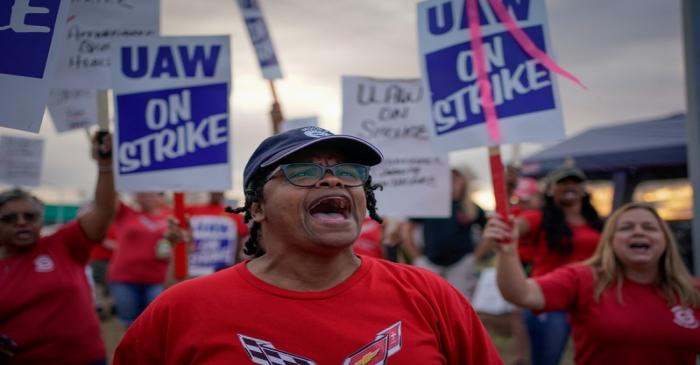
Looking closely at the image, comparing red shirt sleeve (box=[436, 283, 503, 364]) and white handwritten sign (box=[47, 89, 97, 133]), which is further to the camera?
white handwritten sign (box=[47, 89, 97, 133])

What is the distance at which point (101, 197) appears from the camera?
3.35m

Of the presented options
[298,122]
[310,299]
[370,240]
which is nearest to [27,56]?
[310,299]

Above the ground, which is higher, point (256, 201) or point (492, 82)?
point (492, 82)

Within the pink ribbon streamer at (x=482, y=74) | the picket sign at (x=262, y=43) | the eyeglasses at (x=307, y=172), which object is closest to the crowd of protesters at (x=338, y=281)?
the eyeglasses at (x=307, y=172)

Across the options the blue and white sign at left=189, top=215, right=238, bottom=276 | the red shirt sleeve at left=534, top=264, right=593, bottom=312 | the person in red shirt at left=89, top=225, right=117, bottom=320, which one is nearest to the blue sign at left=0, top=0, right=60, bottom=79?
the red shirt sleeve at left=534, top=264, right=593, bottom=312

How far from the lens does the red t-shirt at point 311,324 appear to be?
1.65m

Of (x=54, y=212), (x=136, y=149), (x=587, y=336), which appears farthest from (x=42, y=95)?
(x=54, y=212)

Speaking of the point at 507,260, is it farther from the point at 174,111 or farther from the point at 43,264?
the point at 43,264

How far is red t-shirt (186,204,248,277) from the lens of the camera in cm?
661

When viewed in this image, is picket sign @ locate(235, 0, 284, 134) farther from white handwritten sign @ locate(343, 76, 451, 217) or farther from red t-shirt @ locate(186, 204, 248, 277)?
red t-shirt @ locate(186, 204, 248, 277)

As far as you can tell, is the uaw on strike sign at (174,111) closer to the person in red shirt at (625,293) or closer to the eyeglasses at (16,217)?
the eyeglasses at (16,217)

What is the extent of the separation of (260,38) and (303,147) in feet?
10.3

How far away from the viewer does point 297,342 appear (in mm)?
1647

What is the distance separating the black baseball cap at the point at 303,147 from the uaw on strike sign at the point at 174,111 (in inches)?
67.5
